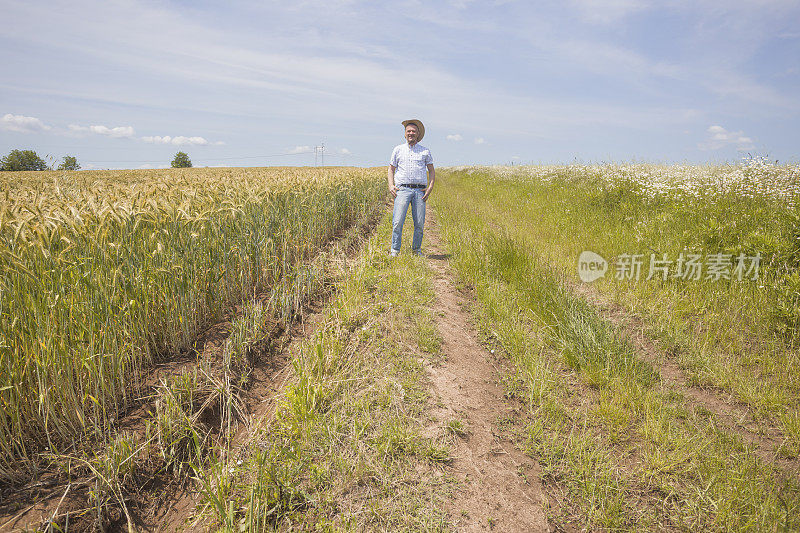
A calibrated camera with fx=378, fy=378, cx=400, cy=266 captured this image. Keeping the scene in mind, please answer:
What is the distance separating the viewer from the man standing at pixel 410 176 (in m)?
A: 6.36

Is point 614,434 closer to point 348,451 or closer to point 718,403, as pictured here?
point 718,403

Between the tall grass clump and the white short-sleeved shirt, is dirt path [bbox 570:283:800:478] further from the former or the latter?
the tall grass clump

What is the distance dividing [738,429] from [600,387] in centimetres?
93

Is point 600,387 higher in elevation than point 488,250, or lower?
lower

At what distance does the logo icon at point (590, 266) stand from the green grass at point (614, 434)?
31.1 inches

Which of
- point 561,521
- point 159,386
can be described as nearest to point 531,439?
point 561,521

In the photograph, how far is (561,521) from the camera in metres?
2.11

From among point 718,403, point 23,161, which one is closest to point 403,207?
point 718,403

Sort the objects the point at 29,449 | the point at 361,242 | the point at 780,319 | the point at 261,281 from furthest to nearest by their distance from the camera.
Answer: the point at 361,242 → the point at 261,281 → the point at 780,319 → the point at 29,449

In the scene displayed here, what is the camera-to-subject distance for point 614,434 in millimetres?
2623

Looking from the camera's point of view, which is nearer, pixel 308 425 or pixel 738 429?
pixel 308 425

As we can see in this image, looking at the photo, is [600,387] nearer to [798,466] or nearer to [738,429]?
[738,429]

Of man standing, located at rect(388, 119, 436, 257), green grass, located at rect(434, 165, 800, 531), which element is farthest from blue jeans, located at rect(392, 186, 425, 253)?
green grass, located at rect(434, 165, 800, 531)

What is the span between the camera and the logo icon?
5.83 metres
